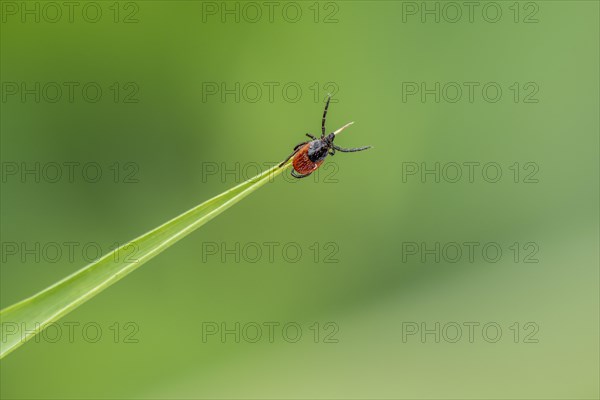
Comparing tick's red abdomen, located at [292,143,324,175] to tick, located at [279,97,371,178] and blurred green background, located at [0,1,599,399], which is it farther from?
blurred green background, located at [0,1,599,399]

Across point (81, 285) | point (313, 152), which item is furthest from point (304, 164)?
point (81, 285)

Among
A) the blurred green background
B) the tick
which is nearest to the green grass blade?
the tick

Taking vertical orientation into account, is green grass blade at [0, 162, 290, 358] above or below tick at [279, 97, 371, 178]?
below

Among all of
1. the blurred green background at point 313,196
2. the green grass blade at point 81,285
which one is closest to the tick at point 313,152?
the blurred green background at point 313,196

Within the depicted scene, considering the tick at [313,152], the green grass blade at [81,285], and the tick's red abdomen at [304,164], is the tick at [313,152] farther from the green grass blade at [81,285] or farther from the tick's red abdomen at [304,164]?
the green grass blade at [81,285]

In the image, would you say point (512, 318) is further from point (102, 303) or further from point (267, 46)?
point (102, 303)

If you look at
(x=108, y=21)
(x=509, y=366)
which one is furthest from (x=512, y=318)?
(x=108, y=21)

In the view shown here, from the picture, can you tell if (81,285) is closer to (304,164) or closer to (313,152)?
(304,164)
